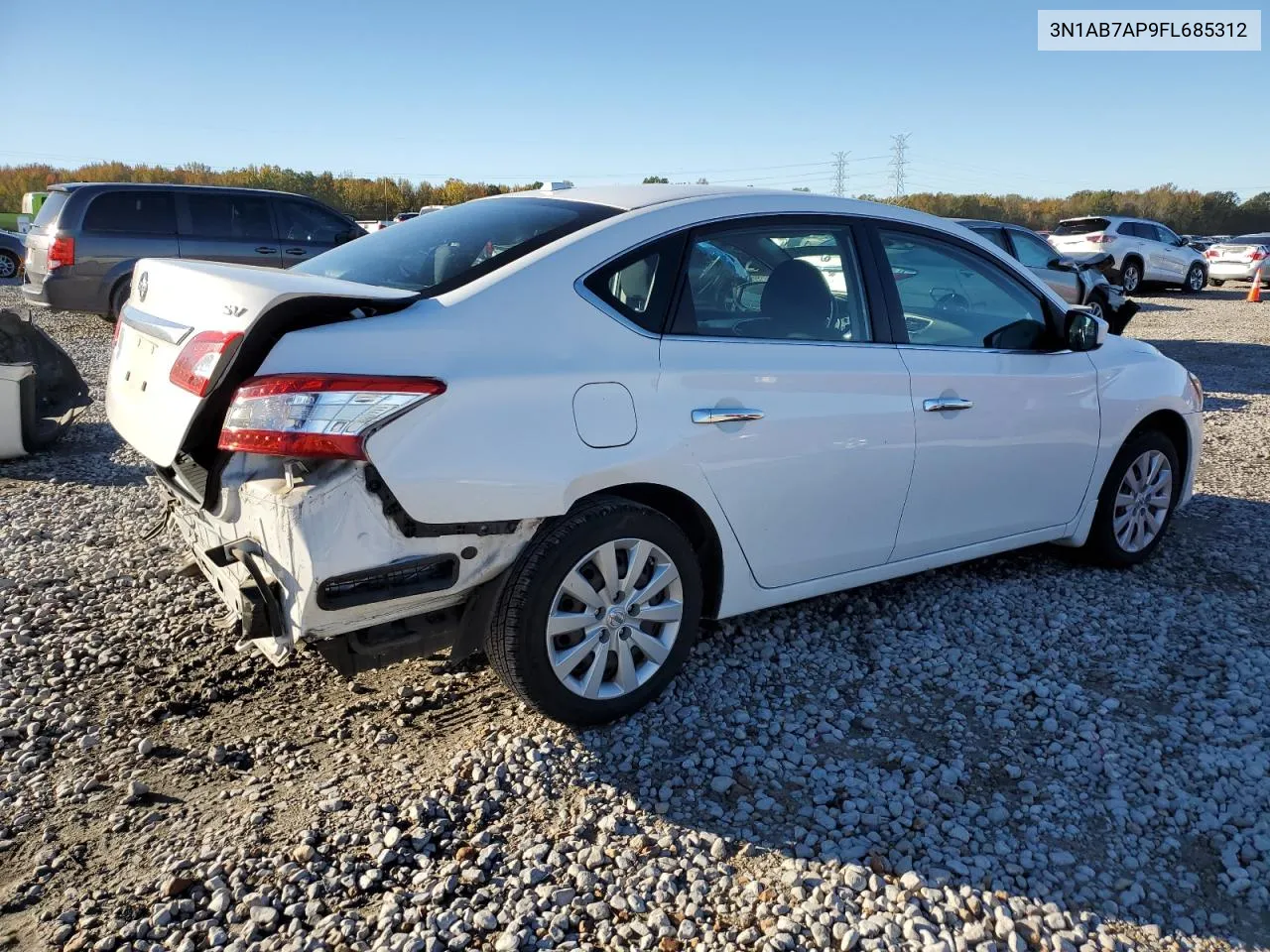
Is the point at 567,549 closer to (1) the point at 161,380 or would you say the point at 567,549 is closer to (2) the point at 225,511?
(2) the point at 225,511

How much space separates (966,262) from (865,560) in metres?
1.40

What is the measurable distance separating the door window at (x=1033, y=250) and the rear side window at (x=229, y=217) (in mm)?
9798

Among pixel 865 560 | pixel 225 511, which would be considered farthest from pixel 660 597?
pixel 225 511

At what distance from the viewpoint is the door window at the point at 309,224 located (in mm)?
12734

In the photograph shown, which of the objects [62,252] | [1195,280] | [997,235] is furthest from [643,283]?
[1195,280]

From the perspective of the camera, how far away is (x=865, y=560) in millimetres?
3814

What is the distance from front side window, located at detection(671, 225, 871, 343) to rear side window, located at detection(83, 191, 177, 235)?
10.8 m

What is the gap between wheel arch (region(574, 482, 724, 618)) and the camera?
3162mm

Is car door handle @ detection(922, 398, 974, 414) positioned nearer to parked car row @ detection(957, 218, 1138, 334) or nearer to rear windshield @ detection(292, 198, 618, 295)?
rear windshield @ detection(292, 198, 618, 295)

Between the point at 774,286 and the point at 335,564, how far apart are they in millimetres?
1867

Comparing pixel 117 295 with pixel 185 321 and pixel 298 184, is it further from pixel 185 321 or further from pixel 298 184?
pixel 298 184

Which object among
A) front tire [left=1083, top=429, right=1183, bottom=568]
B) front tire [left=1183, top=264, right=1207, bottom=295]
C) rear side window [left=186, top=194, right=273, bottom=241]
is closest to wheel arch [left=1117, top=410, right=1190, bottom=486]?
front tire [left=1083, top=429, right=1183, bottom=568]

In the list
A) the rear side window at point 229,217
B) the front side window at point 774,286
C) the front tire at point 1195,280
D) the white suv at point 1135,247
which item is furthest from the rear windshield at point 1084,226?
the front side window at point 774,286

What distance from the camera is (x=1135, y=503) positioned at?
4828 millimetres
